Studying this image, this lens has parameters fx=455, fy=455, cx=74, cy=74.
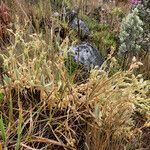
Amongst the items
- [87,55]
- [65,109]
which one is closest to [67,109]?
[65,109]

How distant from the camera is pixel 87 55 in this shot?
14.8 feet

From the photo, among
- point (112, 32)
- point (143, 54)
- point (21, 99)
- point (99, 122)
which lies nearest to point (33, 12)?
point (112, 32)

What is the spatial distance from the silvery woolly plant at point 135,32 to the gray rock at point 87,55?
1.75ft

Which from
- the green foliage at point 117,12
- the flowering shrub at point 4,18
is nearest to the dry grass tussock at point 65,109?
the flowering shrub at point 4,18

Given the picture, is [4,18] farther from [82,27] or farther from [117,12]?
[117,12]

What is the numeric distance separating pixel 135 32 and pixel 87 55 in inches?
33.6

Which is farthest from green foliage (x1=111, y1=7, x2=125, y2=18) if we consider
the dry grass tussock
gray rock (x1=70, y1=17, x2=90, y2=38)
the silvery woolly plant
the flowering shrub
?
the dry grass tussock

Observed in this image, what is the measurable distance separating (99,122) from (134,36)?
228 cm

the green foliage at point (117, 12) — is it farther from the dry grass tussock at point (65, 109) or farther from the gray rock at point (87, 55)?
the dry grass tussock at point (65, 109)

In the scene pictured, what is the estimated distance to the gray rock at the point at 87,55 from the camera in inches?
174

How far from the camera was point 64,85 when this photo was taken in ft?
10.6

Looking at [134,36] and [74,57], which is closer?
[74,57]

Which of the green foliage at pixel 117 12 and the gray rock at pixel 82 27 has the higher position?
the gray rock at pixel 82 27

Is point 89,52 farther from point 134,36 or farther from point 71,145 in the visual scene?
point 71,145
